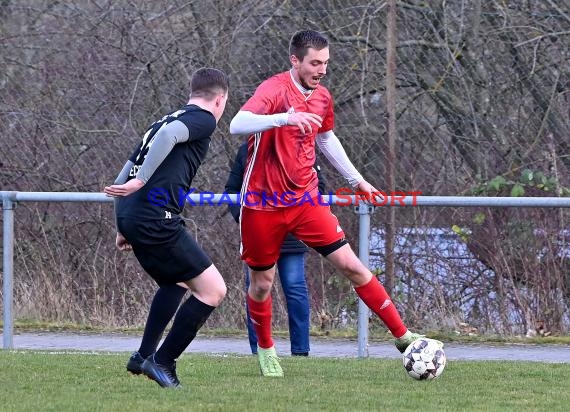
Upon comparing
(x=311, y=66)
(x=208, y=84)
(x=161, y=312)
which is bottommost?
(x=161, y=312)

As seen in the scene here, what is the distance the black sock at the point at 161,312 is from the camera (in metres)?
6.64

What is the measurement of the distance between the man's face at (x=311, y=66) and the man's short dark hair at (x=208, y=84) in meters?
0.67

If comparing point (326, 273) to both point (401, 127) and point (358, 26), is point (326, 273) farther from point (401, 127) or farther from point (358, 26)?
point (358, 26)

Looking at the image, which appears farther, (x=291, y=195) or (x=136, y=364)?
(x=291, y=195)

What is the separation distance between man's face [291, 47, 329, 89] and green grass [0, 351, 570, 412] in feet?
5.92

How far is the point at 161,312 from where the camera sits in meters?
6.65

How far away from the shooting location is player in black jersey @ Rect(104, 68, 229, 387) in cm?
639

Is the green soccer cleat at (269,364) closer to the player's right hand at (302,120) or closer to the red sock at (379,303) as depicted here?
the red sock at (379,303)

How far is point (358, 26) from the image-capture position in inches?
424

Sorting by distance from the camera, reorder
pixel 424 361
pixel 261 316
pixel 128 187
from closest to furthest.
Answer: pixel 128 187 < pixel 424 361 < pixel 261 316

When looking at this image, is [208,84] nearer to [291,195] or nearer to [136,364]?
[291,195]

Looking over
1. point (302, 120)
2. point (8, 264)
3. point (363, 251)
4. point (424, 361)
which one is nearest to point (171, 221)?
point (302, 120)

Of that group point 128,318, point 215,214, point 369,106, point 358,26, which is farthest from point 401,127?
point 128,318

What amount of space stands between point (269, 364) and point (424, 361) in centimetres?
97
